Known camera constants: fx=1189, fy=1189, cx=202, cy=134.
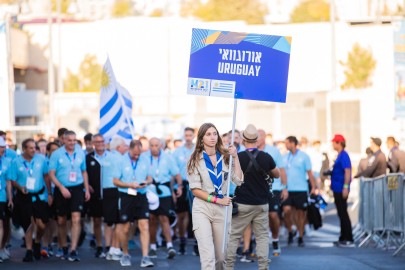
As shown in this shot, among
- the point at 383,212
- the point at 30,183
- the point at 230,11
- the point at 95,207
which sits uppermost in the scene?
the point at 230,11

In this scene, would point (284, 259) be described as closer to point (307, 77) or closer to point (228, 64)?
point (228, 64)

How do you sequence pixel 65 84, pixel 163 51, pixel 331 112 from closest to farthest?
pixel 331 112, pixel 163 51, pixel 65 84

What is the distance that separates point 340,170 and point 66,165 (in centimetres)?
539

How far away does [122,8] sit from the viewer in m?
150

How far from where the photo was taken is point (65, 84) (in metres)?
80.3

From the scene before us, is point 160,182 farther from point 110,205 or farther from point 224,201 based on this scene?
point 224,201

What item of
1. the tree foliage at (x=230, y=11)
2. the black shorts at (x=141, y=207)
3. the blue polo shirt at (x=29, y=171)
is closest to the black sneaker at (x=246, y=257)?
the black shorts at (x=141, y=207)

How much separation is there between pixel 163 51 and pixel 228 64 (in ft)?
179

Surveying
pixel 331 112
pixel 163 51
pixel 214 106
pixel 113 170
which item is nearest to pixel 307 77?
pixel 163 51

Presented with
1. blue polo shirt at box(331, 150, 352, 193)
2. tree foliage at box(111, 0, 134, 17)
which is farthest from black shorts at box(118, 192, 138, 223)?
tree foliage at box(111, 0, 134, 17)

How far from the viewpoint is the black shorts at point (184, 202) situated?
21078 millimetres

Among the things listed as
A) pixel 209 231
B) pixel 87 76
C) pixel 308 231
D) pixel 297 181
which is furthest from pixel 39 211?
pixel 87 76

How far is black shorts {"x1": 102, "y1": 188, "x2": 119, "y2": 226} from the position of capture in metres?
17.9

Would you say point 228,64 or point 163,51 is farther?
point 163,51
